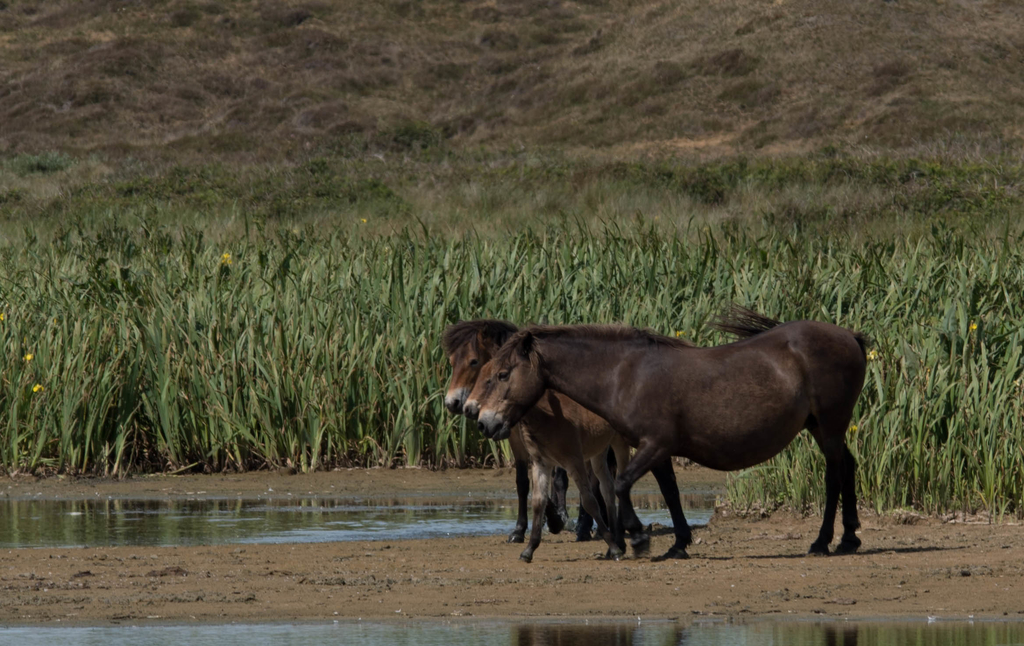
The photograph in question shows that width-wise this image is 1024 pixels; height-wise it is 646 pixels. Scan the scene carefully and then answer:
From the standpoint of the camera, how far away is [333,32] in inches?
2739

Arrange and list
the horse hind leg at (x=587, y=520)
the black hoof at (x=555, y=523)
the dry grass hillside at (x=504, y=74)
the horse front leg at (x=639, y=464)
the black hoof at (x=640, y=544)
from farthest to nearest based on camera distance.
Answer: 1. the dry grass hillside at (x=504, y=74)
2. the black hoof at (x=555, y=523)
3. the horse hind leg at (x=587, y=520)
4. the black hoof at (x=640, y=544)
5. the horse front leg at (x=639, y=464)

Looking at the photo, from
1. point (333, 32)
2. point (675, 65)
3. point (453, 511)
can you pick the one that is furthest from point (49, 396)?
point (333, 32)

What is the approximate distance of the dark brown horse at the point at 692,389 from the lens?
6996 millimetres

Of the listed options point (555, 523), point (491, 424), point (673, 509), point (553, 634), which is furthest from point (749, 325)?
point (553, 634)

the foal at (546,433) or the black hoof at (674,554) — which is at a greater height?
the foal at (546,433)

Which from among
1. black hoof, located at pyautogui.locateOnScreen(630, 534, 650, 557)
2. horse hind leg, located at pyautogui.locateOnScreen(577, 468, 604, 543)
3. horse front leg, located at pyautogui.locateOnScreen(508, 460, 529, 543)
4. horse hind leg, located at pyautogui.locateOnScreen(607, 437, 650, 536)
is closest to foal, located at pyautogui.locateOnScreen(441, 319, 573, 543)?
horse front leg, located at pyautogui.locateOnScreen(508, 460, 529, 543)

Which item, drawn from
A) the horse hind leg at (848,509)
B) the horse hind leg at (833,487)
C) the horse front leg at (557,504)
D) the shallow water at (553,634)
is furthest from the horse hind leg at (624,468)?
the shallow water at (553,634)

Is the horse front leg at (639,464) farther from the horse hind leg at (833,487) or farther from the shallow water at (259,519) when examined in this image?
the shallow water at (259,519)

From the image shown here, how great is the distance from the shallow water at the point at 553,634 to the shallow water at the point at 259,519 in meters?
2.44

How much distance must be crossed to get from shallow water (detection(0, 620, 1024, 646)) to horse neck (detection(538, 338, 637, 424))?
4.98 feet

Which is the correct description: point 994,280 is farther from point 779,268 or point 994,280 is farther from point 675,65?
point 675,65

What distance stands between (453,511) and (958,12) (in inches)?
2058

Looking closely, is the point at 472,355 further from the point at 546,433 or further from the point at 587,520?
the point at 587,520

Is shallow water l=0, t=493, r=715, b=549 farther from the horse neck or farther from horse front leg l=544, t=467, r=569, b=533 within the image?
the horse neck
